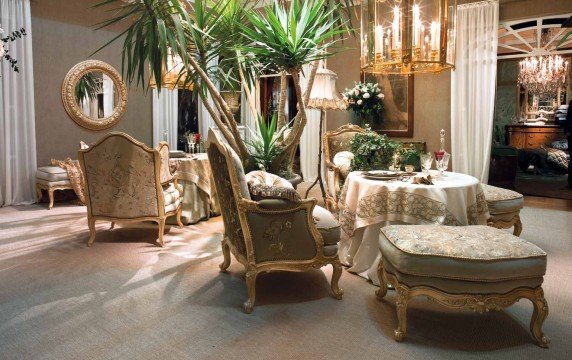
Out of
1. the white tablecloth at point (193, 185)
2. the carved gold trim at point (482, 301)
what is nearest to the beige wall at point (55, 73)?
the white tablecloth at point (193, 185)

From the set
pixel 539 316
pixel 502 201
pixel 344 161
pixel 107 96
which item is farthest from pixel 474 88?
pixel 107 96

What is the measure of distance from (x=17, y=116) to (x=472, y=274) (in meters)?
6.07

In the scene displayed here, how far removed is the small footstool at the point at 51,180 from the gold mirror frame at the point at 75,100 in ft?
A: 3.14

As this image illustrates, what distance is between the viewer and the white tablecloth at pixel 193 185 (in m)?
4.91

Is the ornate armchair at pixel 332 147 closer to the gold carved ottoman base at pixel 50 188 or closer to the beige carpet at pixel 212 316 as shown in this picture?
the beige carpet at pixel 212 316

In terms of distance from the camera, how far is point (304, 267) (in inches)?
111

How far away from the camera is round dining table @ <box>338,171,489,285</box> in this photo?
9.68 feet

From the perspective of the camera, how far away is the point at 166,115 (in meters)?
7.92

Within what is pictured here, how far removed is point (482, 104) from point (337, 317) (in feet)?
15.8

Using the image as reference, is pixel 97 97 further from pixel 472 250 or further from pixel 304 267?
pixel 472 250

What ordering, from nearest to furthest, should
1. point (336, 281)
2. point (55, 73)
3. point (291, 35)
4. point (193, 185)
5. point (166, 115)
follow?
1. point (336, 281)
2. point (291, 35)
3. point (193, 185)
4. point (55, 73)
5. point (166, 115)

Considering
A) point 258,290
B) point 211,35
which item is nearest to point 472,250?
point 258,290

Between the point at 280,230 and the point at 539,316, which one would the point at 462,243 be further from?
the point at 280,230

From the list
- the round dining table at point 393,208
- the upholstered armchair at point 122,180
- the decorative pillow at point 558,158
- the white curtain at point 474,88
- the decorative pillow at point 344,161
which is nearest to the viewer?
the round dining table at point 393,208
